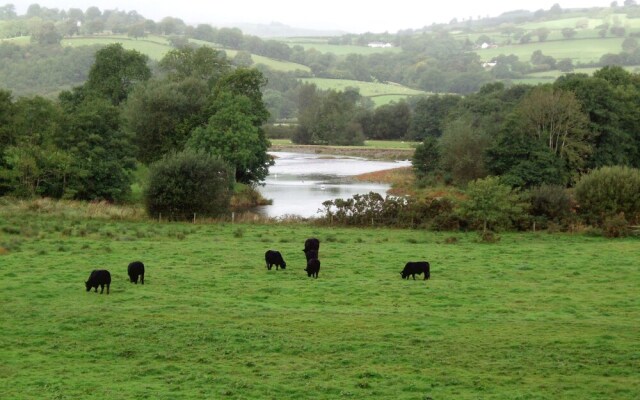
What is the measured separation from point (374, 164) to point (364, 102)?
248 feet

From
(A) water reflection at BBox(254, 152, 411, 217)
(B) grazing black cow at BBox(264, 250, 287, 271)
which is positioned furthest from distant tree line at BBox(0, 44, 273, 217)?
(B) grazing black cow at BBox(264, 250, 287, 271)

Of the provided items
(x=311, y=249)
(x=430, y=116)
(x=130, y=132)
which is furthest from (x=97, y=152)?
(x=430, y=116)

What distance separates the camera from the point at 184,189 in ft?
159

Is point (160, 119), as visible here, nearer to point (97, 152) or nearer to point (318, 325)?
point (97, 152)

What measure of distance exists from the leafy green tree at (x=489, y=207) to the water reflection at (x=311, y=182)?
12.7 metres

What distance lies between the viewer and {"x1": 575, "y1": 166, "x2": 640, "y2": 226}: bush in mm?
45831

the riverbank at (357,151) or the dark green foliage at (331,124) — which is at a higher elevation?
the dark green foliage at (331,124)

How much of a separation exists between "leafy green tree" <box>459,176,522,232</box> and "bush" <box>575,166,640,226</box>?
15.1 feet

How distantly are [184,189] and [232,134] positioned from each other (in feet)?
52.6

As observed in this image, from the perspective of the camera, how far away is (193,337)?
20391mm

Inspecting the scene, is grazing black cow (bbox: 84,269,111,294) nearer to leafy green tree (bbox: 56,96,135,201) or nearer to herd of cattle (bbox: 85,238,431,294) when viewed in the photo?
herd of cattle (bbox: 85,238,431,294)

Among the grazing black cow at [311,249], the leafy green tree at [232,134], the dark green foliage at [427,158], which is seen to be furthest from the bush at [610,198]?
the dark green foliage at [427,158]

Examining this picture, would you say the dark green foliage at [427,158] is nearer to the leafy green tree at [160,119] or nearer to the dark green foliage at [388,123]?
the leafy green tree at [160,119]

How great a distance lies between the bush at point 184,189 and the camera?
48031 millimetres
